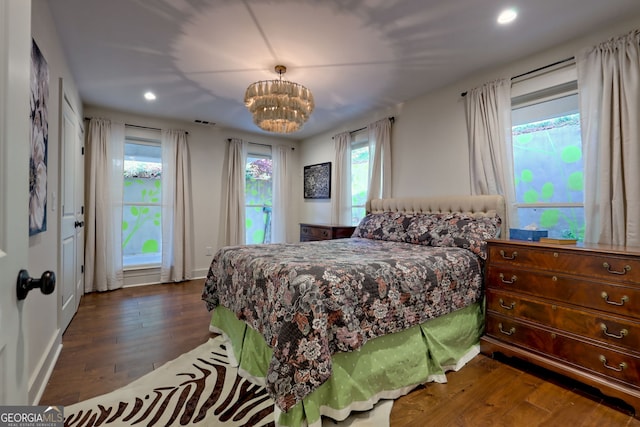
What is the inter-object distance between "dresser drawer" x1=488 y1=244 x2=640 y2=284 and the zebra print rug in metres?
1.94

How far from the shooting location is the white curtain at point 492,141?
2787mm

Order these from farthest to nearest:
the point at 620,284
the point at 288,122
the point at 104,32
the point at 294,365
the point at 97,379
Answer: the point at 288,122
the point at 104,32
the point at 97,379
the point at 620,284
the point at 294,365

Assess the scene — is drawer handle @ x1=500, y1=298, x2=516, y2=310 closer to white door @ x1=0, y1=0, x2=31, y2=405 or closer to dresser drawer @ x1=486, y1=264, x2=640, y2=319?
dresser drawer @ x1=486, y1=264, x2=640, y2=319

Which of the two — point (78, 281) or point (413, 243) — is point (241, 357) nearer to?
point (413, 243)

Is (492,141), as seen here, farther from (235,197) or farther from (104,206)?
(104,206)

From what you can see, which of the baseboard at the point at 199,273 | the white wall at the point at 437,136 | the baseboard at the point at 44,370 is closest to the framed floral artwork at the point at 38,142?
the baseboard at the point at 44,370

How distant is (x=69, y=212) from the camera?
2.91 m

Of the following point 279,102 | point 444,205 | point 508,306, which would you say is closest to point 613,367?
point 508,306

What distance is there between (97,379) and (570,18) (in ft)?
13.8

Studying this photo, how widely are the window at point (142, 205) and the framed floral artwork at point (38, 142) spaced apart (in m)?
2.66

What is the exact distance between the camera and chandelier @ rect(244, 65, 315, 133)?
257 cm

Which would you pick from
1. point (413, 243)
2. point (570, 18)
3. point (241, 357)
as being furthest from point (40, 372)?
point (570, 18)

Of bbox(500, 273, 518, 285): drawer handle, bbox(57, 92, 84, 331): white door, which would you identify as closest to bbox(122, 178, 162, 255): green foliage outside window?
bbox(57, 92, 84, 331): white door

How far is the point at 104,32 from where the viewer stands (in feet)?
7.79
